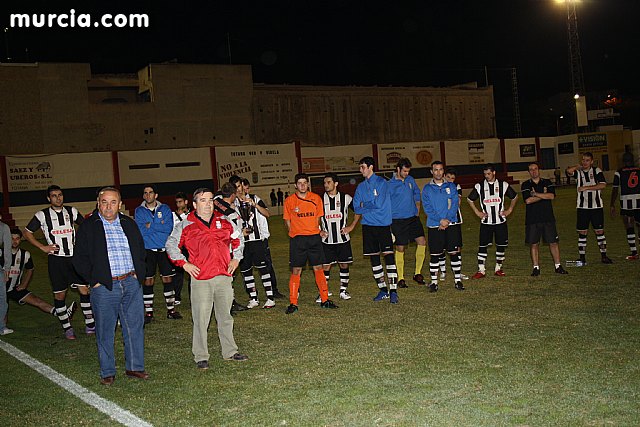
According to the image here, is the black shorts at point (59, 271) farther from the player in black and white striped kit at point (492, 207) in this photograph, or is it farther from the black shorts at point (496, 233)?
the black shorts at point (496, 233)

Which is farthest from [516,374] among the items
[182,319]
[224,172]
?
[224,172]

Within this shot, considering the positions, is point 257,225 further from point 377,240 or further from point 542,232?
point 542,232

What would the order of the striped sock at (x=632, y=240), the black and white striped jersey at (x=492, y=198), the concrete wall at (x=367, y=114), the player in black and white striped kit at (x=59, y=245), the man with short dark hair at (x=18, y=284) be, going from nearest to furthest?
the player in black and white striped kit at (x=59, y=245) < the man with short dark hair at (x=18, y=284) < the black and white striped jersey at (x=492, y=198) < the striped sock at (x=632, y=240) < the concrete wall at (x=367, y=114)

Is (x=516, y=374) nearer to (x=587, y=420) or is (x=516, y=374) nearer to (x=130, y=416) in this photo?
(x=587, y=420)

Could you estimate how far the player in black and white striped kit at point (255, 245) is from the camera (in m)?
11.8

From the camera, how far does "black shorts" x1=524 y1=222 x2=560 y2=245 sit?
42.7ft

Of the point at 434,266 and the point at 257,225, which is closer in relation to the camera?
the point at 257,225

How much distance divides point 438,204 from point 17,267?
6972 millimetres

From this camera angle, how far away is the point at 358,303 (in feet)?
37.6

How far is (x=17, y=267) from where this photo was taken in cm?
1147

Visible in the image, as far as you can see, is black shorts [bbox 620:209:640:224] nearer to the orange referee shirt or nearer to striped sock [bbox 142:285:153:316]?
the orange referee shirt

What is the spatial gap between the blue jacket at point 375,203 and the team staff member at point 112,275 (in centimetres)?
479

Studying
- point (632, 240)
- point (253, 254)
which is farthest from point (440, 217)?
point (632, 240)

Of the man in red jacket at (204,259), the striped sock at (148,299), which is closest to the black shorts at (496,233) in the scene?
the striped sock at (148,299)
